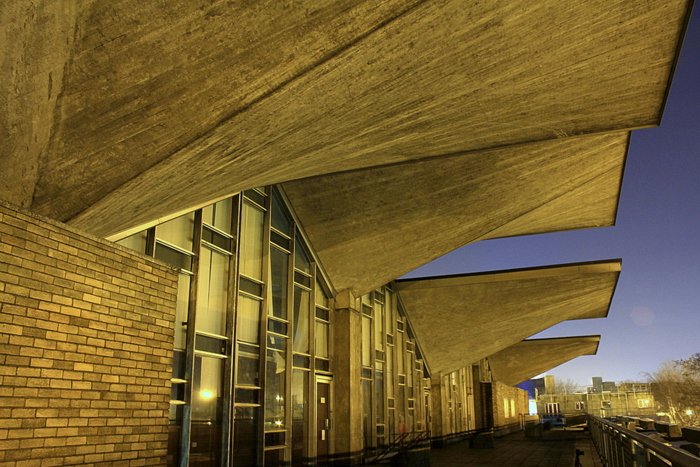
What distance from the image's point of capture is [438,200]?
14.4m

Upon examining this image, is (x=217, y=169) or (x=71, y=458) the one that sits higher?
(x=217, y=169)

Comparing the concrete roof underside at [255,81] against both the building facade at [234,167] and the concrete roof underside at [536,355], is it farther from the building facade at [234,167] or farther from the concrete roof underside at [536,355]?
the concrete roof underside at [536,355]

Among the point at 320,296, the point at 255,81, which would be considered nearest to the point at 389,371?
the point at 320,296

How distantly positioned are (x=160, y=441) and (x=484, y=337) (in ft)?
71.5

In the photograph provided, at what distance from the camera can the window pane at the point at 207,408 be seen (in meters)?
10.3

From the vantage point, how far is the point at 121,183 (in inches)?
247

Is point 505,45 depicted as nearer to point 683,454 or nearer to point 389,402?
point 683,454

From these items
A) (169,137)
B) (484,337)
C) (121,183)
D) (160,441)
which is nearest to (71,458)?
(160,441)

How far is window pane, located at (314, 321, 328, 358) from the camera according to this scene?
Answer: 51.1 ft

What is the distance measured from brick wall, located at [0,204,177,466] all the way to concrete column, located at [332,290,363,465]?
9.77m

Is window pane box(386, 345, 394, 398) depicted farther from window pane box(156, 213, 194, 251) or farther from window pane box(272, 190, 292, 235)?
window pane box(156, 213, 194, 251)

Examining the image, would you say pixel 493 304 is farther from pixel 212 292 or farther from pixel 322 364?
pixel 212 292

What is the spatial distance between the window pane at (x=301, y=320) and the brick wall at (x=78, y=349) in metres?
8.07

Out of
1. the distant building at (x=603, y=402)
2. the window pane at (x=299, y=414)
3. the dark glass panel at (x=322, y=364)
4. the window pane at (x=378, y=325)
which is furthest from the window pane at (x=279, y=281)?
the distant building at (x=603, y=402)
